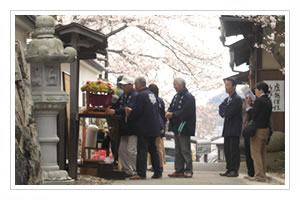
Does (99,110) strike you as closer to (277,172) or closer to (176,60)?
(277,172)

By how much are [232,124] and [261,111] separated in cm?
124

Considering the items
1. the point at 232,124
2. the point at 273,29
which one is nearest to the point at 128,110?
the point at 232,124

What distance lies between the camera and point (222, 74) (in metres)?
29.6

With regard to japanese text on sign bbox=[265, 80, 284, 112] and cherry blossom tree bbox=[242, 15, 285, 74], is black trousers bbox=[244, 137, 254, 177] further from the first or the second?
japanese text on sign bbox=[265, 80, 284, 112]

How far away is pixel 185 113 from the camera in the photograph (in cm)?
1291

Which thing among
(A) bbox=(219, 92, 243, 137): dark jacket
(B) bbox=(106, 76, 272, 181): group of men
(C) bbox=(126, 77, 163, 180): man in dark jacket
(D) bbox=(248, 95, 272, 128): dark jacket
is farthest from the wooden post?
(A) bbox=(219, 92, 243, 137): dark jacket

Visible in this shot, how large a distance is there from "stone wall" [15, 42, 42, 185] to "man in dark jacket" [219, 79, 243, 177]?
458 centimetres

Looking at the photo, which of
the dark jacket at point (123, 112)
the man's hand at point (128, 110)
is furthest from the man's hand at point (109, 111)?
the man's hand at point (128, 110)

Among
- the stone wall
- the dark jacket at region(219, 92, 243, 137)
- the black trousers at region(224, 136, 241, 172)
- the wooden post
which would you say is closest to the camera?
the stone wall

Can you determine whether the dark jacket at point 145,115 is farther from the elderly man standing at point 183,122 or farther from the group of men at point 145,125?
the elderly man standing at point 183,122

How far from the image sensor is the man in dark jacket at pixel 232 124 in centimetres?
1330

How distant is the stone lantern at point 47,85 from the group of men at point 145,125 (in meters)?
1.77

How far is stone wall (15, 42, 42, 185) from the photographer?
28.8 feet
